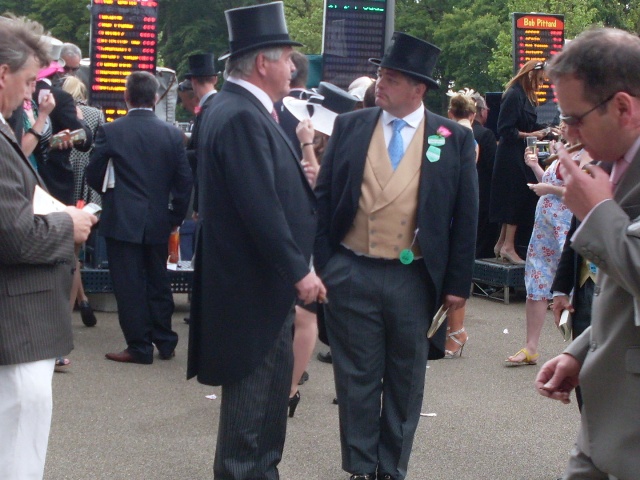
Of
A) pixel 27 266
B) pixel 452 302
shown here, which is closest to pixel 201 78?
pixel 452 302

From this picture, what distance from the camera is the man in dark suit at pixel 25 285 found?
3375 mm

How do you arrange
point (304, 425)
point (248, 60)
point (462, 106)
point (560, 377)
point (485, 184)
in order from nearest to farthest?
point (560, 377)
point (248, 60)
point (304, 425)
point (462, 106)
point (485, 184)

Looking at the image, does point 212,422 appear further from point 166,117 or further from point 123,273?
point 166,117

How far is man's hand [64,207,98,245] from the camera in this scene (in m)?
3.58

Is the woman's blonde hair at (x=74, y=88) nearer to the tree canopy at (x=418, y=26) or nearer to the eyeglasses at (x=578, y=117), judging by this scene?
the eyeglasses at (x=578, y=117)

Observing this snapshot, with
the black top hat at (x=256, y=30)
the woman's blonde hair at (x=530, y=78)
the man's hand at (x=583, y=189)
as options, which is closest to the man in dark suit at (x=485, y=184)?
the woman's blonde hair at (x=530, y=78)

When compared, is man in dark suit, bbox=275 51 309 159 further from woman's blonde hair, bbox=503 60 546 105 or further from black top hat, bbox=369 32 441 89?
woman's blonde hair, bbox=503 60 546 105

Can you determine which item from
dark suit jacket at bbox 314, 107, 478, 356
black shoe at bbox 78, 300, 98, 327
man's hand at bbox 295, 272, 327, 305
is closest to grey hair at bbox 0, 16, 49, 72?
man's hand at bbox 295, 272, 327, 305

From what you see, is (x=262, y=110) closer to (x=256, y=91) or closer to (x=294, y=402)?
(x=256, y=91)

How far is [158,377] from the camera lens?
24.3ft

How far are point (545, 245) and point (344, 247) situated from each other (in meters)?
3.16

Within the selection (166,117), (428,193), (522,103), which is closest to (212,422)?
(428,193)

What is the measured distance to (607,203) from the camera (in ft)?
8.36

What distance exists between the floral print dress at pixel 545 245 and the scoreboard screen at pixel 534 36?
6.43m
